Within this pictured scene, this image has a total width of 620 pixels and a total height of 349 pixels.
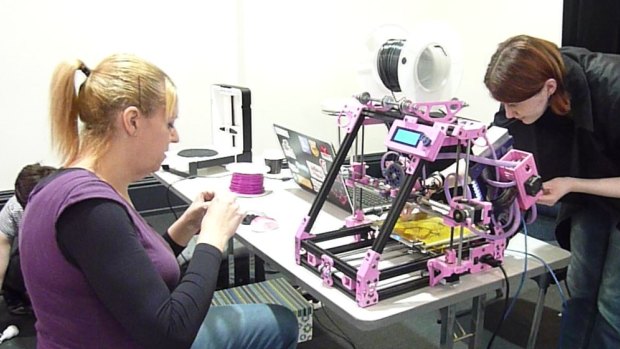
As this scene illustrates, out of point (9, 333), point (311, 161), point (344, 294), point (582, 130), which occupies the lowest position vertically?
point (9, 333)

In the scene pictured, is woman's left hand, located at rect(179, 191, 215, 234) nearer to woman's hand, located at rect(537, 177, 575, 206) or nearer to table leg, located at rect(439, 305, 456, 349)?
table leg, located at rect(439, 305, 456, 349)

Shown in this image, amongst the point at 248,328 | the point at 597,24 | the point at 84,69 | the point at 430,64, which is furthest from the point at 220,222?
the point at 597,24

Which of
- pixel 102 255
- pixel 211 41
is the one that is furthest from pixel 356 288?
pixel 211 41

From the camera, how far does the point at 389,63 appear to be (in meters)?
1.68

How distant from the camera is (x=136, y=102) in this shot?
109 centimetres

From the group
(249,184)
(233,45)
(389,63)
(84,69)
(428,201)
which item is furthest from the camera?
(233,45)

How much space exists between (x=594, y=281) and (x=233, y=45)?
100 inches

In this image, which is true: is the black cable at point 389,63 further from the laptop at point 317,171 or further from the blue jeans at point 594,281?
the blue jeans at point 594,281

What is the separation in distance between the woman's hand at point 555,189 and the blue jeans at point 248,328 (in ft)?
2.31

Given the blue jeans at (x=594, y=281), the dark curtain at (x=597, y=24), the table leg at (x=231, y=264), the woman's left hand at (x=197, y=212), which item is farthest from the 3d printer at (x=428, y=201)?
the dark curtain at (x=597, y=24)

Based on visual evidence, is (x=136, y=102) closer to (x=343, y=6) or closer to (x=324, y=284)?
(x=324, y=284)

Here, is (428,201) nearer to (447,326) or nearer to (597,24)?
(447,326)

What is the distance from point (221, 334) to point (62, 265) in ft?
1.57

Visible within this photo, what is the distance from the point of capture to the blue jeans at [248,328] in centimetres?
134
